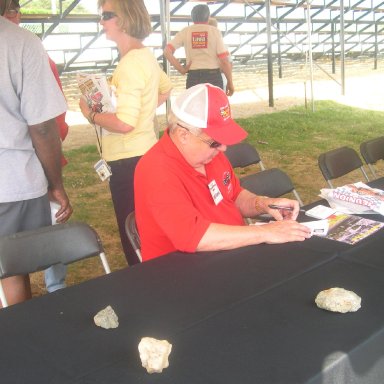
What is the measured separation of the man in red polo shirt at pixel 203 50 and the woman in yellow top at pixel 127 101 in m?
3.41

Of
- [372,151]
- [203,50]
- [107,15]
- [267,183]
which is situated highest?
[107,15]

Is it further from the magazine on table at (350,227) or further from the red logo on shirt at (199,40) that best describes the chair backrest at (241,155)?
the red logo on shirt at (199,40)

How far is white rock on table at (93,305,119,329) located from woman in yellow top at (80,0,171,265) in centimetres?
133

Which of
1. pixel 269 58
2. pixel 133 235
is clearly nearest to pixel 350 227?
pixel 133 235

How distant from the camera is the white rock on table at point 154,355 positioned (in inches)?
44.6

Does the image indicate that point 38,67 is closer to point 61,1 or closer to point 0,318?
point 0,318

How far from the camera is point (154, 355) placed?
1139 mm

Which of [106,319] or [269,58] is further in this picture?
[269,58]

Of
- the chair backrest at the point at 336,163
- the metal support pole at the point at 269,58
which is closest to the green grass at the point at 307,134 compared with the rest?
the metal support pole at the point at 269,58

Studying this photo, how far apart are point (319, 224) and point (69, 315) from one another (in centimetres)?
103

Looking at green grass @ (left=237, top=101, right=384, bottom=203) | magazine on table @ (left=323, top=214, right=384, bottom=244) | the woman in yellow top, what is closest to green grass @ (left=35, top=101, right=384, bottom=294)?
green grass @ (left=237, top=101, right=384, bottom=203)

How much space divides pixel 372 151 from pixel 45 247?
2.50m

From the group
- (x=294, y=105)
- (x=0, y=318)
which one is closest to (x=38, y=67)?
(x=0, y=318)

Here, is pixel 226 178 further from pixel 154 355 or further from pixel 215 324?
pixel 154 355
